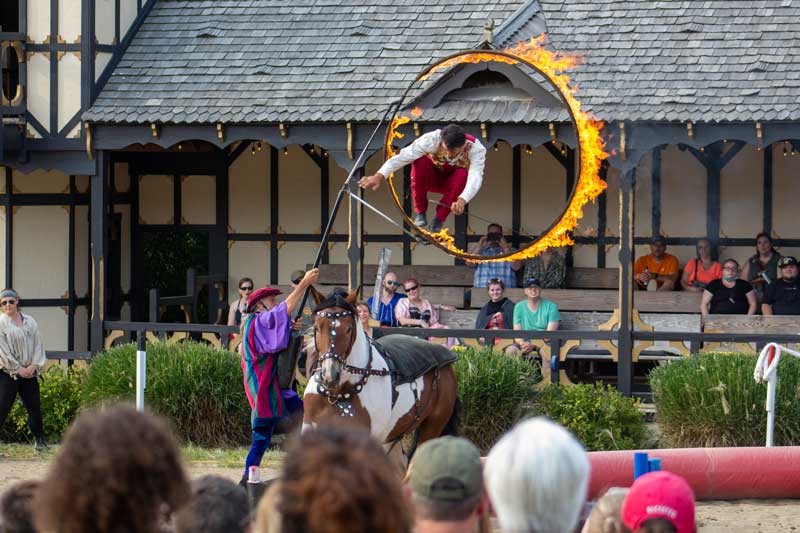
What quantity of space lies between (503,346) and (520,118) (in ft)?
8.33

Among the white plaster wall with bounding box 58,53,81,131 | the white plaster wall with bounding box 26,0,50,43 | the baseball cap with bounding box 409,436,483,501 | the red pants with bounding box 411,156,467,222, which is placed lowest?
the baseball cap with bounding box 409,436,483,501

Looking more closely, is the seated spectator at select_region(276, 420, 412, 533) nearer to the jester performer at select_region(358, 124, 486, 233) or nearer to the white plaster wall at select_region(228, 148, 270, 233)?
the jester performer at select_region(358, 124, 486, 233)

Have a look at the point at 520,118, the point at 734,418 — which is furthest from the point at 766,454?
the point at 520,118

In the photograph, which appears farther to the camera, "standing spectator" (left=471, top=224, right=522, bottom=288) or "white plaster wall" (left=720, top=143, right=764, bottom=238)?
"white plaster wall" (left=720, top=143, right=764, bottom=238)

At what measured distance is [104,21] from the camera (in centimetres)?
1778

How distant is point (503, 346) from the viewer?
50.4ft

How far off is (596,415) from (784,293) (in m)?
3.50

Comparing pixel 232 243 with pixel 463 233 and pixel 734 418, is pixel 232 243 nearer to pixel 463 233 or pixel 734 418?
pixel 463 233

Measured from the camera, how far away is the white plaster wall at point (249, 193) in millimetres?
19281

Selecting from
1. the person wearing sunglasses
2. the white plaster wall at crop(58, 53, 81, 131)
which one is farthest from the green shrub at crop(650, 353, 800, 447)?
the white plaster wall at crop(58, 53, 81, 131)

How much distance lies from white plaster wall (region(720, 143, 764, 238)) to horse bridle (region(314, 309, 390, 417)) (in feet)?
28.4

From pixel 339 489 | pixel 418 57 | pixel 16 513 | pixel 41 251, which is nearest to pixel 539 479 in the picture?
pixel 339 489

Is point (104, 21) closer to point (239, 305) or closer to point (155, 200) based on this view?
point (155, 200)

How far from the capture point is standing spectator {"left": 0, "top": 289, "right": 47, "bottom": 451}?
47.8 feet
